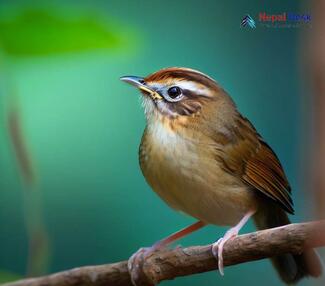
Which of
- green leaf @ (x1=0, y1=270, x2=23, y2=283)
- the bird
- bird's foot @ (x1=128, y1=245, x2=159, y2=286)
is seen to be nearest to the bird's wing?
the bird

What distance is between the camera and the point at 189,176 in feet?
4.27

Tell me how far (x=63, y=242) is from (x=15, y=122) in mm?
295

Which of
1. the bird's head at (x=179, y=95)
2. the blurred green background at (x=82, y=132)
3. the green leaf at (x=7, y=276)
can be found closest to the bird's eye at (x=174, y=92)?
the bird's head at (x=179, y=95)

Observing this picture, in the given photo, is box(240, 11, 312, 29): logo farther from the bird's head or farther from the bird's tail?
the bird's tail

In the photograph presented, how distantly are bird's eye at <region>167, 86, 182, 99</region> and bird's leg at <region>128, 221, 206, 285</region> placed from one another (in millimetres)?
303

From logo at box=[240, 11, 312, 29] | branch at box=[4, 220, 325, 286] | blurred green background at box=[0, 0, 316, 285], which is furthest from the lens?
blurred green background at box=[0, 0, 316, 285]

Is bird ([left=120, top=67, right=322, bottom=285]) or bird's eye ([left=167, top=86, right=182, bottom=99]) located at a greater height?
bird's eye ([left=167, top=86, right=182, bottom=99])

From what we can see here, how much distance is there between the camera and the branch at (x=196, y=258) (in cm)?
114

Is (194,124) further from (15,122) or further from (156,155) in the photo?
(15,122)

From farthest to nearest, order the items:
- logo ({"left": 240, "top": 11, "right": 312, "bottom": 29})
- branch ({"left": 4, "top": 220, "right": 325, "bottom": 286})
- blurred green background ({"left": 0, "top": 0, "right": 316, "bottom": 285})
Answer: blurred green background ({"left": 0, "top": 0, "right": 316, "bottom": 285}) → logo ({"left": 240, "top": 11, "right": 312, "bottom": 29}) → branch ({"left": 4, "top": 220, "right": 325, "bottom": 286})

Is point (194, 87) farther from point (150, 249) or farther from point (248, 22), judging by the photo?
Answer: point (150, 249)

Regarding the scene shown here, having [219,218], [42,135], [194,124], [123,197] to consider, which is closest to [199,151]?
[194,124]

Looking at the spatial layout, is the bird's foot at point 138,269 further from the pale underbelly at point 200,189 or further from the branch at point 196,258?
the pale underbelly at point 200,189

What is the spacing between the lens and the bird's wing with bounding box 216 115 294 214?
1332 mm
